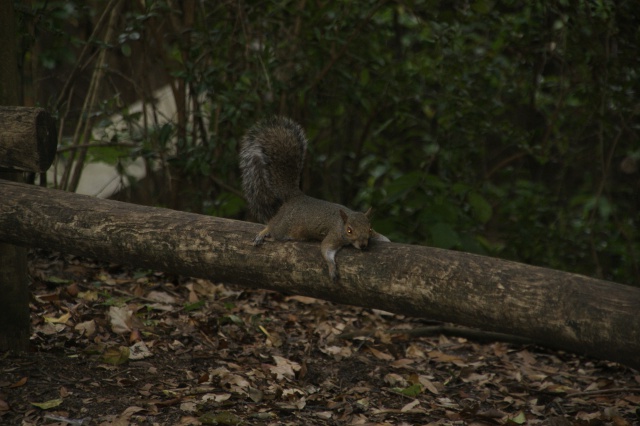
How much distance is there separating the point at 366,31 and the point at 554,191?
354cm

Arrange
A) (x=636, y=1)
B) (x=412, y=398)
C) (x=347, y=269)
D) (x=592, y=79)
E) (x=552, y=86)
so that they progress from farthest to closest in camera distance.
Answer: (x=552, y=86)
(x=592, y=79)
(x=636, y=1)
(x=412, y=398)
(x=347, y=269)

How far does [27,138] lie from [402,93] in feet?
12.5

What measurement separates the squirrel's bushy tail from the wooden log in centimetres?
113

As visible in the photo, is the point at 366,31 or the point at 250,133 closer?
the point at 250,133

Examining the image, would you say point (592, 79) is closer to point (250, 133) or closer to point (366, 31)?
point (366, 31)

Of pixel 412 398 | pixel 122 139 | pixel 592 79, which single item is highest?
pixel 592 79

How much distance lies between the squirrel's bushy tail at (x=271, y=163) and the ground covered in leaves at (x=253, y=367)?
0.92 m

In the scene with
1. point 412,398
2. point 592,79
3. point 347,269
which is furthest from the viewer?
point 592,79

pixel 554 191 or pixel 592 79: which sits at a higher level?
pixel 592 79

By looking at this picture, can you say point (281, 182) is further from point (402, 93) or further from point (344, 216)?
point (402, 93)

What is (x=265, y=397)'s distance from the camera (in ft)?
12.6

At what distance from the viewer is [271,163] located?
163 inches

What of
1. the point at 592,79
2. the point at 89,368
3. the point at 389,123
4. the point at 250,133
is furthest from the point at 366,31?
the point at 89,368

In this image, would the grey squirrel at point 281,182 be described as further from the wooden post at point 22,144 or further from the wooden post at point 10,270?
the wooden post at point 10,270
